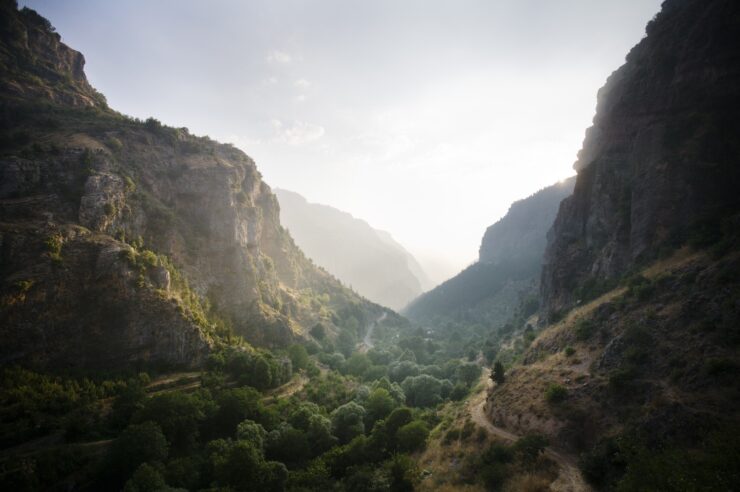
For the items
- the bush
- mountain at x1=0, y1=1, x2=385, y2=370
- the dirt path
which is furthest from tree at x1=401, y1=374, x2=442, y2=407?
the bush

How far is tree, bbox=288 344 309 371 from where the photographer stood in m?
73.8

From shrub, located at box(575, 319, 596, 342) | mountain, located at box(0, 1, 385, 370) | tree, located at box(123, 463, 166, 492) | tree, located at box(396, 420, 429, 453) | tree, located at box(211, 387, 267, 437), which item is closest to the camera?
tree, located at box(123, 463, 166, 492)

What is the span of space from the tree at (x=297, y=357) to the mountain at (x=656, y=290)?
42.7m

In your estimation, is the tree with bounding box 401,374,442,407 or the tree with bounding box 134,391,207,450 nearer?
the tree with bounding box 134,391,207,450

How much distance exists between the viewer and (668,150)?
52.6 metres

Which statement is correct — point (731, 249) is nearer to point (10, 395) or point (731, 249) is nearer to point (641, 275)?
point (641, 275)

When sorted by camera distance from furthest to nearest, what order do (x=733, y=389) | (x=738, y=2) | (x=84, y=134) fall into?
(x=84, y=134)
(x=738, y=2)
(x=733, y=389)

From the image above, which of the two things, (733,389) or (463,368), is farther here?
(463,368)

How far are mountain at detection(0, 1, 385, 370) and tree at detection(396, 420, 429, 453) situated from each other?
3527cm

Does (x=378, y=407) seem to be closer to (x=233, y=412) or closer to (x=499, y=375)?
(x=499, y=375)

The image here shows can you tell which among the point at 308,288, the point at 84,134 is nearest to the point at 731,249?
the point at 84,134

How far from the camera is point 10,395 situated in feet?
113

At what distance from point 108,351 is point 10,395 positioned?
11483 mm

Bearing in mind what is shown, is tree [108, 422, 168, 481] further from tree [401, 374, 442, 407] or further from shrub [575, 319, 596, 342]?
shrub [575, 319, 596, 342]
